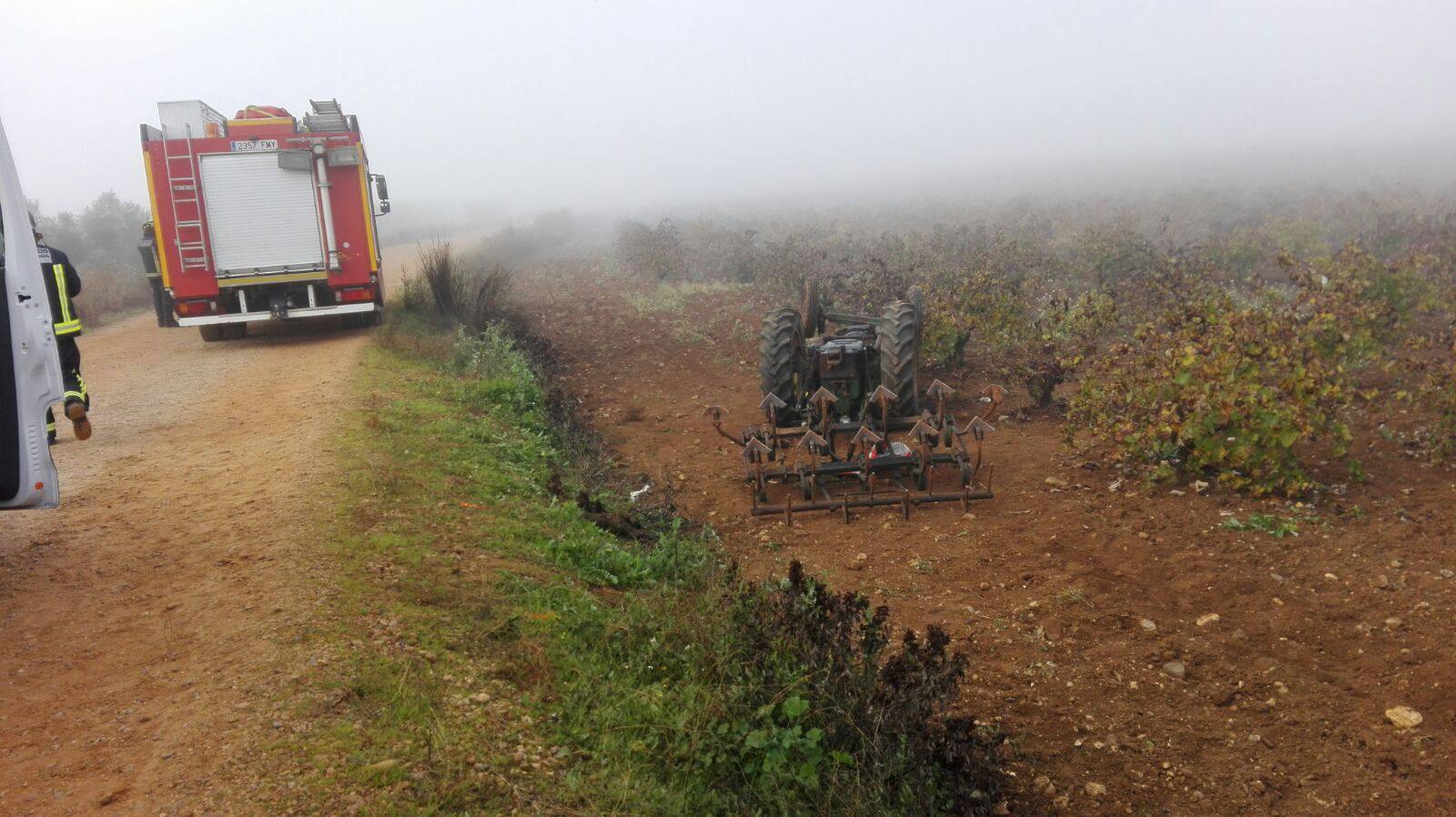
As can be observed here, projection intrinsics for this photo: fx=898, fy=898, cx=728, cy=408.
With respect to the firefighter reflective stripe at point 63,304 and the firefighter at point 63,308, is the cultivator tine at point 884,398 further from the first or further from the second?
the firefighter reflective stripe at point 63,304

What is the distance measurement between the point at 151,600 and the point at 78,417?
1144 mm

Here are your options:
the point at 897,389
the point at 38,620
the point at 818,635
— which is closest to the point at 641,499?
the point at 897,389

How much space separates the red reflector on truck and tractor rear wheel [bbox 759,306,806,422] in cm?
642

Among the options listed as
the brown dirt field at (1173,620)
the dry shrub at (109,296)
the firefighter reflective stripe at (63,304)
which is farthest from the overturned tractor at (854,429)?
the dry shrub at (109,296)

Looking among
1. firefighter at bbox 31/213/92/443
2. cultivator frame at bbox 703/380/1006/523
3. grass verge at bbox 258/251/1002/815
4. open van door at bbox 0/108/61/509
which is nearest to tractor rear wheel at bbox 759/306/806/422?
cultivator frame at bbox 703/380/1006/523

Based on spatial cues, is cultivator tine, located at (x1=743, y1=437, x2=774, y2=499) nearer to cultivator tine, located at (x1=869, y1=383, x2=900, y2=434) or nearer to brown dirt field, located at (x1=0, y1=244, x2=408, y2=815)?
cultivator tine, located at (x1=869, y1=383, x2=900, y2=434)

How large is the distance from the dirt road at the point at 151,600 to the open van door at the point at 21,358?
58cm

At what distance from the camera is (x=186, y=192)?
11.5 metres

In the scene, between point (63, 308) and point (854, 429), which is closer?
point (63, 308)

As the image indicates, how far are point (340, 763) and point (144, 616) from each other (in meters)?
1.76

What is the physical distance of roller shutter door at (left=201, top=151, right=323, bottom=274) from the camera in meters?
11.7

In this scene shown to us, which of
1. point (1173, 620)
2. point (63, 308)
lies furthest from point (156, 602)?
point (1173, 620)

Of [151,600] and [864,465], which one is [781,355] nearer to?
[864,465]

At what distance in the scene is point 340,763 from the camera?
3180mm
